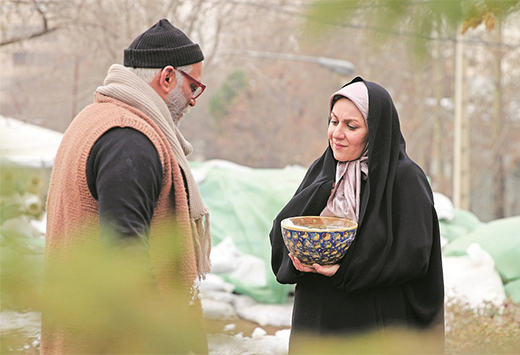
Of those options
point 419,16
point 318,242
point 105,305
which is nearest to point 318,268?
→ point 318,242

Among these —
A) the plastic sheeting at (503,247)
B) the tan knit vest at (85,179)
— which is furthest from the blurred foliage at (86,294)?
Answer: the plastic sheeting at (503,247)

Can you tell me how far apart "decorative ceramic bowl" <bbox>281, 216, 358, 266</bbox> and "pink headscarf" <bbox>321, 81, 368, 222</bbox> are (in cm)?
14

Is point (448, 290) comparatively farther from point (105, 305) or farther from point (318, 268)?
point (105, 305)

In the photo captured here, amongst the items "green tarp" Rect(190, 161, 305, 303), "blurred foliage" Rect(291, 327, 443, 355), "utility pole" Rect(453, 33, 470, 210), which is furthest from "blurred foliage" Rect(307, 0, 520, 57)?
"utility pole" Rect(453, 33, 470, 210)

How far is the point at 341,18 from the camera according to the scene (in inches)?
37.7

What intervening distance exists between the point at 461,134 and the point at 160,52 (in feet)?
32.9

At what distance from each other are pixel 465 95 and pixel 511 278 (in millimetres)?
6252

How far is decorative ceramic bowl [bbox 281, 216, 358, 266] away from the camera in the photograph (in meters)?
2.08

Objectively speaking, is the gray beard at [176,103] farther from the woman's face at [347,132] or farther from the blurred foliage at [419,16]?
the blurred foliage at [419,16]

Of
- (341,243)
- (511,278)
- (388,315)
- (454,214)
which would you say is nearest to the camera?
(341,243)

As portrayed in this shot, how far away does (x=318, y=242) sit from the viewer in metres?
2.09

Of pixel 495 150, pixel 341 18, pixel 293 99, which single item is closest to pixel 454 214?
pixel 341 18

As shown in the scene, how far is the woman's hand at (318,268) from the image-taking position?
221cm

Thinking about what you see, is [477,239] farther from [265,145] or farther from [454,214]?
[265,145]
